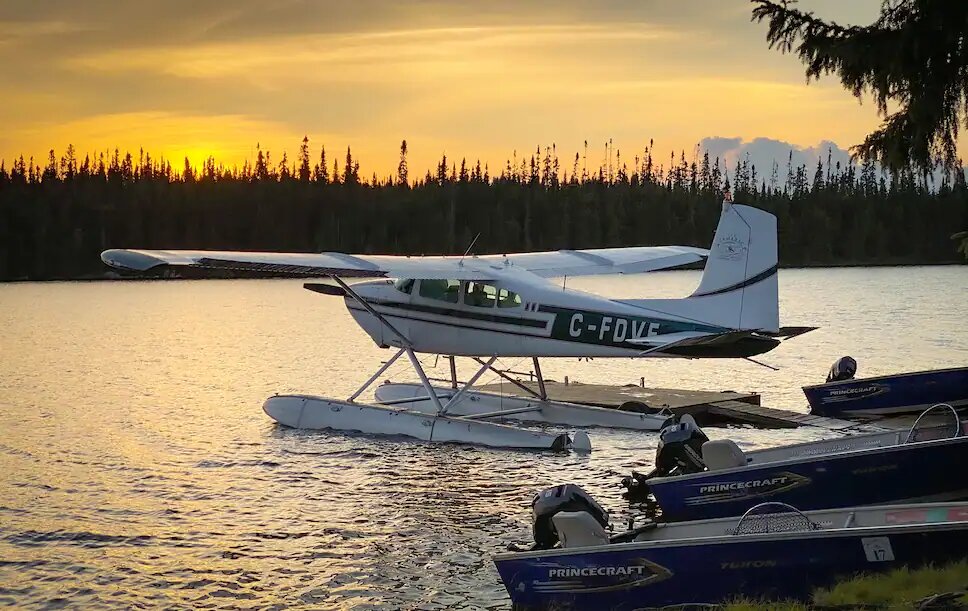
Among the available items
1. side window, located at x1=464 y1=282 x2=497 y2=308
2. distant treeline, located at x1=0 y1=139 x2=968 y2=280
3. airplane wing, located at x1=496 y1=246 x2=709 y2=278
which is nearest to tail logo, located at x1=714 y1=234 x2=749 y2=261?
airplane wing, located at x1=496 y1=246 x2=709 y2=278

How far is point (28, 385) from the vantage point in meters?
26.4

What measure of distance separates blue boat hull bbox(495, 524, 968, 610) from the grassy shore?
10 cm

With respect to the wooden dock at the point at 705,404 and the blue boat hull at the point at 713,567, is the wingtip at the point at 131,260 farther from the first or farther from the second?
the wooden dock at the point at 705,404

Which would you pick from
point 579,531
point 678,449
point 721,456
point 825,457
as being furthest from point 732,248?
point 579,531

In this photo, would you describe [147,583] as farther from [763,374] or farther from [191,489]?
[763,374]

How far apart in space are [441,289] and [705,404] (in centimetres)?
510

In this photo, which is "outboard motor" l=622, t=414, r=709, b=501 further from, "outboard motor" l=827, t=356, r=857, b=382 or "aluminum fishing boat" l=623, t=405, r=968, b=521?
"outboard motor" l=827, t=356, r=857, b=382

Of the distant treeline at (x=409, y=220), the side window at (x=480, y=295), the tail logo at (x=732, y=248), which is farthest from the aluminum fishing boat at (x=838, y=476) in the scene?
the distant treeline at (x=409, y=220)

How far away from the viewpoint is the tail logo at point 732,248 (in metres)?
14.4

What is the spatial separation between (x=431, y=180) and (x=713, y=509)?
132 meters

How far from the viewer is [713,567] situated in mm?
7227

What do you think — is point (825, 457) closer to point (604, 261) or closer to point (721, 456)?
point (721, 456)

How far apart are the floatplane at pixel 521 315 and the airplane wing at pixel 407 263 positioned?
0.10ft

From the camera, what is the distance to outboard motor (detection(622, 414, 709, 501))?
11.6 meters
